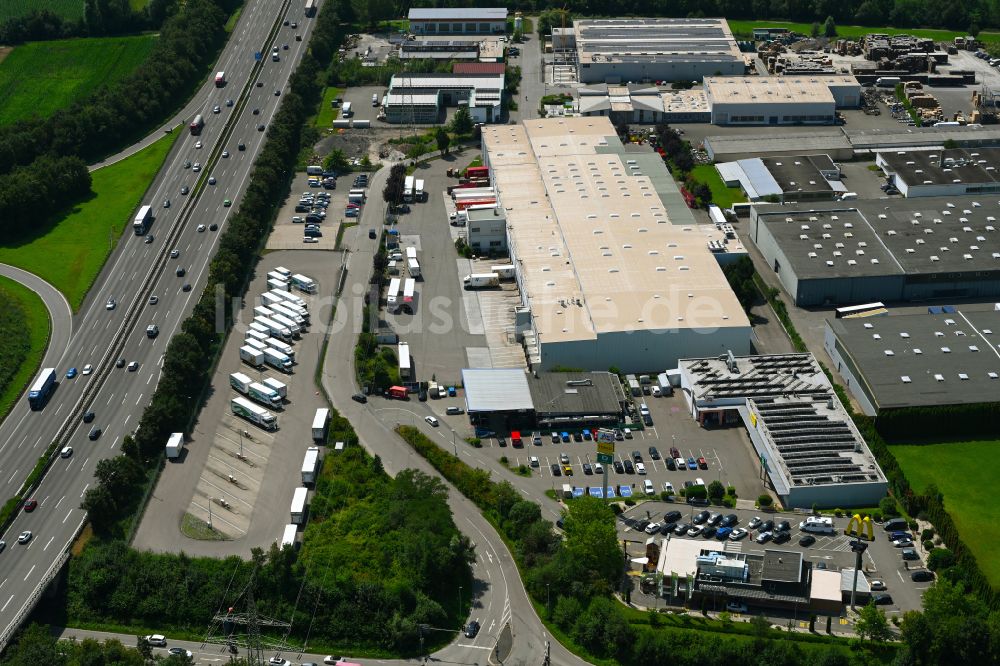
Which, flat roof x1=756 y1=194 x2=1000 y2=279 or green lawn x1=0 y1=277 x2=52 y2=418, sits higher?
flat roof x1=756 y1=194 x2=1000 y2=279

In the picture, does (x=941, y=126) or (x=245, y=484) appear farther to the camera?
(x=941, y=126)

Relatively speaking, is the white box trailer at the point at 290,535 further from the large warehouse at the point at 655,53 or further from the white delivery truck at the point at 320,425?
the large warehouse at the point at 655,53

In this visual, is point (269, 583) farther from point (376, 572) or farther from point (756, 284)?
point (756, 284)

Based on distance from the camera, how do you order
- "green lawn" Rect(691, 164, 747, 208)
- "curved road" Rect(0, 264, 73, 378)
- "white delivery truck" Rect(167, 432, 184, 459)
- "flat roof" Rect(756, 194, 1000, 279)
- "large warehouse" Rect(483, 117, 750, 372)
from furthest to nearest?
"green lawn" Rect(691, 164, 747, 208) → "flat roof" Rect(756, 194, 1000, 279) → "curved road" Rect(0, 264, 73, 378) → "large warehouse" Rect(483, 117, 750, 372) → "white delivery truck" Rect(167, 432, 184, 459)

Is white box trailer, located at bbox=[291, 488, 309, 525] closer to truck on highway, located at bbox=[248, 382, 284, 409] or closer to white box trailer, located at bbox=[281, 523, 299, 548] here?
white box trailer, located at bbox=[281, 523, 299, 548]

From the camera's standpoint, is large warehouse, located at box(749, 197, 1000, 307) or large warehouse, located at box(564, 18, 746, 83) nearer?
large warehouse, located at box(749, 197, 1000, 307)

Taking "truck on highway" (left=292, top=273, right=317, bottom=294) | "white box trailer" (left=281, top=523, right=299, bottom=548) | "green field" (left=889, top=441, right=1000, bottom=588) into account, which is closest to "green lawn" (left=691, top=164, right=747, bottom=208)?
"truck on highway" (left=292, top=273, right=317, bottom=294)

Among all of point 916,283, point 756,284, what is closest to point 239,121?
point 756,284

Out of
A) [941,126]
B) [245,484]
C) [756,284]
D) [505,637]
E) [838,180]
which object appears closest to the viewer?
[505,637]
